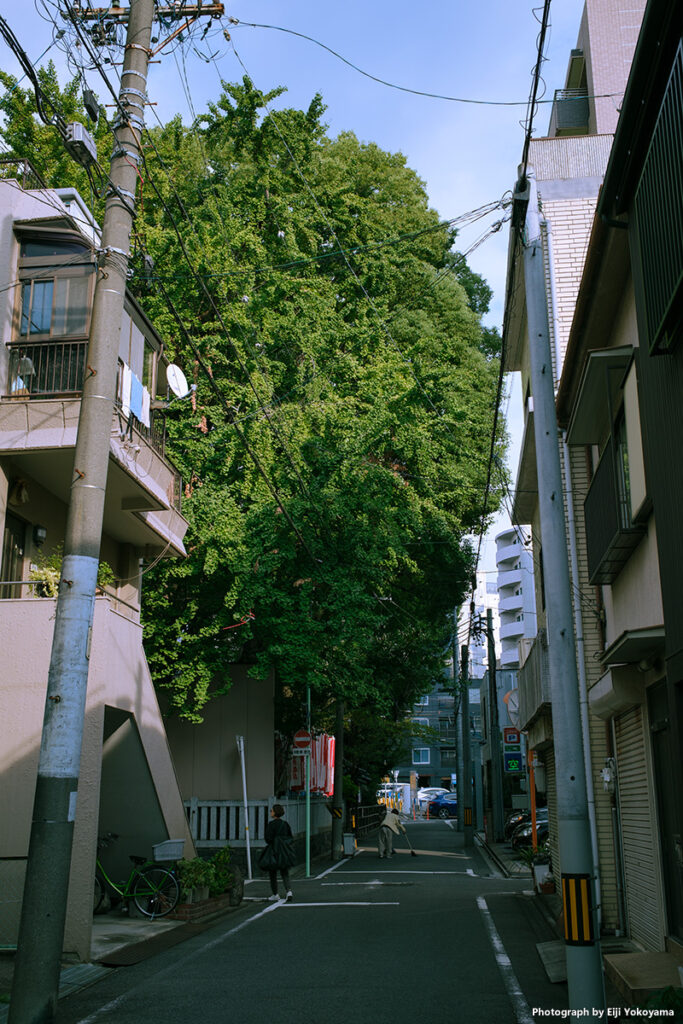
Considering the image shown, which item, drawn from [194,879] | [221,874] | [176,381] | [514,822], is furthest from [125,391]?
[514,822]

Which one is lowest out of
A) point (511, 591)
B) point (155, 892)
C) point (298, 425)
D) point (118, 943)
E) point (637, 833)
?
point (118, 943)

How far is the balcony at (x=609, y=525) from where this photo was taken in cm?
927

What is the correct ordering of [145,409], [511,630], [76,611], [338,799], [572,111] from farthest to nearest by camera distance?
[511,630] → [338,799] → [572,111] → [145,409] → [76,611]

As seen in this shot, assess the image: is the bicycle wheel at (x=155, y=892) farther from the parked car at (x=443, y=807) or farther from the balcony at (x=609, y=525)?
the parked car at (x=443, y=807)

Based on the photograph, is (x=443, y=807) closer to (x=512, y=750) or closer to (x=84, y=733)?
(x=512, y=750)

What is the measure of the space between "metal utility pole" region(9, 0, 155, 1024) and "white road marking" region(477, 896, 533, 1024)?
3948mm

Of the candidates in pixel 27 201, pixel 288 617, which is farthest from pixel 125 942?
pixel 27 201

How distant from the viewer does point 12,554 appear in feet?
45.8

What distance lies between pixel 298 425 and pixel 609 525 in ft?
41.4

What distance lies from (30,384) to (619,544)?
883 centimetres

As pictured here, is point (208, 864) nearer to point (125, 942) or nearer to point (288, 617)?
point (125, 942)

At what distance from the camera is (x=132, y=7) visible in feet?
31.6

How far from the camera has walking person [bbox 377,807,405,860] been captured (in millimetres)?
25859

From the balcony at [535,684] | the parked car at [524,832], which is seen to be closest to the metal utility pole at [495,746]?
the parked car at [524,832]
